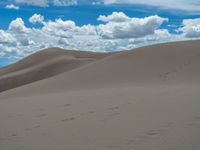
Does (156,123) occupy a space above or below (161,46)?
below

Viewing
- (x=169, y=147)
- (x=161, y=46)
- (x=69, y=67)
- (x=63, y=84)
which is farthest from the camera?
(x=69, y=67)

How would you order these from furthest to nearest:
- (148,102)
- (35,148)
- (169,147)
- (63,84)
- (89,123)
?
(63,84) → (148,102) → (89,123) → (35,148) → (169,147)

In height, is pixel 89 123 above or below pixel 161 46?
below

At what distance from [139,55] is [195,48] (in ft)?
14.2

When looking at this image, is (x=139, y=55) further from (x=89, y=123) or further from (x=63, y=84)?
(x=89, y=123)

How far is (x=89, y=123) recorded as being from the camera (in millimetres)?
6703

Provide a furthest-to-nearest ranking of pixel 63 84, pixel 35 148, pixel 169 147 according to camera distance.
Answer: pixel 63 84, pixel 35 148, pixel 169 147

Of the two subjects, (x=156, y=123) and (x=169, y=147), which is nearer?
(x=169, y=147)

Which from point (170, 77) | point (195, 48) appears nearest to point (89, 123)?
point (170, 77)

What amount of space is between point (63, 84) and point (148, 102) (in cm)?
1101

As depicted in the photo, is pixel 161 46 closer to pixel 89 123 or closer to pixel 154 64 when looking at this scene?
pixel 154 64

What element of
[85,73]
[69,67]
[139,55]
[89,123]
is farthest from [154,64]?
[69,67]

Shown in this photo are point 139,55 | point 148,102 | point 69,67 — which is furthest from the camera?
point 69,67

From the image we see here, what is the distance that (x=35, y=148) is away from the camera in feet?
16.9
